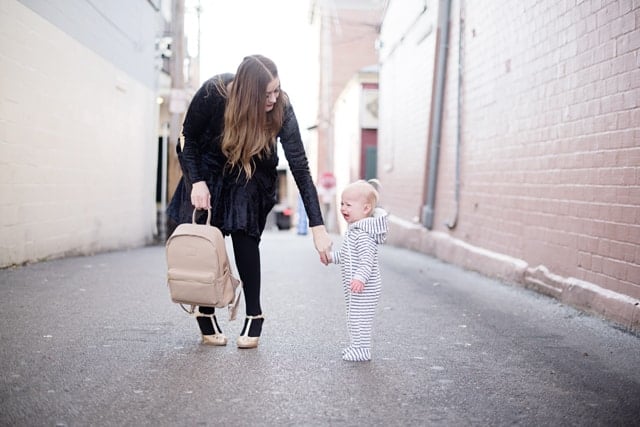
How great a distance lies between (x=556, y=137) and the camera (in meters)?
6.95

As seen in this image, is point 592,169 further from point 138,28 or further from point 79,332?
point 138,28

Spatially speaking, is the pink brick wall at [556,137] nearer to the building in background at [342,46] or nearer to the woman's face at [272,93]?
the woman's face at [272,93]

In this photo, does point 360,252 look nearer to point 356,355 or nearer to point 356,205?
point 356,205

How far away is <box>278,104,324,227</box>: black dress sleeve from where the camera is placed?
168 inches

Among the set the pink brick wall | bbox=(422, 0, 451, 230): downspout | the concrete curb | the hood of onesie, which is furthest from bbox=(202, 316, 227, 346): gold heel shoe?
bbox=(422, 0, 451, 230): downspout

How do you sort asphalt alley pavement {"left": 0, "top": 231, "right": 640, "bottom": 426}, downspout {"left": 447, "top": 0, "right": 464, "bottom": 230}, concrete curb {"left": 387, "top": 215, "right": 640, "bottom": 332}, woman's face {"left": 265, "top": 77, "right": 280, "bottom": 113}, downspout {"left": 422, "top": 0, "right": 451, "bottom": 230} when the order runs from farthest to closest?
downspout {"left": 422, "top": 0, "right": 451, "bottom": 230}
downspout {"left": 447, "top": 0, "right": 464, "bottom": 230}
concrete curb {"left": 387, "top": 215, "right": 640, "bottom": 332}
woman's face {"left": 265, "top": 77, "right": 280, "bottom": 113}
asphalt alley pavement {"left": 0, "top": 231, "right": 640, "bottom": 426}

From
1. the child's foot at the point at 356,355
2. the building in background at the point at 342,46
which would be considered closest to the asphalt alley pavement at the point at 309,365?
the child's foot at the point at 356,355

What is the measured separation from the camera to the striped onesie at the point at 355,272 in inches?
160

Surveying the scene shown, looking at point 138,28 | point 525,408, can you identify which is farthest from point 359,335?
point 138,28

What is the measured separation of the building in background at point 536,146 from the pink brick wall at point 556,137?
0.02m

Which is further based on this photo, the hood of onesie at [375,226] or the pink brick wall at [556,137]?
the pink brick wall at [556,137]

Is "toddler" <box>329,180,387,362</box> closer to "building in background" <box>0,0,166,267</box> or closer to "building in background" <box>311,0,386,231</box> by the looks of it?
"building in background" <box>0,0,166,267</box>

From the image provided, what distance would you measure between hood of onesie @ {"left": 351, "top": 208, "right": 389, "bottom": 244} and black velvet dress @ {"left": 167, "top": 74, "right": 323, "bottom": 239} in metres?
0.28

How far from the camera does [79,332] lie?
4.67 m
